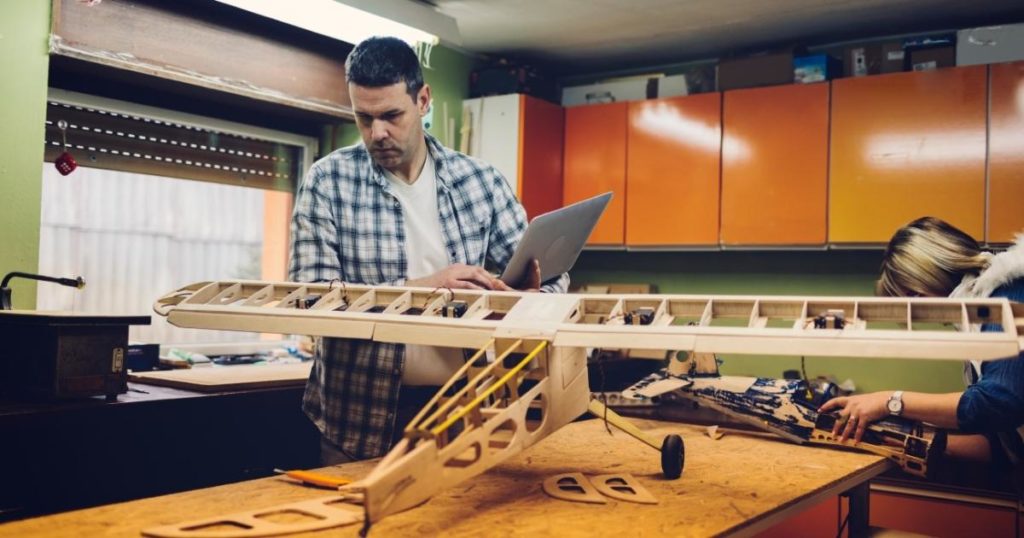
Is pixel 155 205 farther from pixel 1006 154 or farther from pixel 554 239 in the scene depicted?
pixel 1006 154

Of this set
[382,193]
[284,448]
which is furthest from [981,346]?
[284,448]

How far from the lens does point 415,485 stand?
1125 millimetres

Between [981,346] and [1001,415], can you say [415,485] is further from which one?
[1001,415]

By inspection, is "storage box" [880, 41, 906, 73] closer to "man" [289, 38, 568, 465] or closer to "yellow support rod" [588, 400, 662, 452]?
"man" [289, 38, 568, 465]

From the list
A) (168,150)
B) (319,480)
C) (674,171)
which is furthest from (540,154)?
(319,480)

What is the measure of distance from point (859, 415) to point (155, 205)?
2972 mm

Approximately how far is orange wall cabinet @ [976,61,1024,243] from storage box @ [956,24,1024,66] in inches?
2.5

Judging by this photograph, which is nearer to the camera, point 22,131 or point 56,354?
point 56,354

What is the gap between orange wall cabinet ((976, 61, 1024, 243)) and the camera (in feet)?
10.9

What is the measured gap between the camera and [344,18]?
3.13 metres

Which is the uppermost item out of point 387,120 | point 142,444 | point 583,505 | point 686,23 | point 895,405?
point 686,23

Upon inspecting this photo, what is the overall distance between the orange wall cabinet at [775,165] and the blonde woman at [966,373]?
1539 mm

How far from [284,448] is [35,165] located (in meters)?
1.28

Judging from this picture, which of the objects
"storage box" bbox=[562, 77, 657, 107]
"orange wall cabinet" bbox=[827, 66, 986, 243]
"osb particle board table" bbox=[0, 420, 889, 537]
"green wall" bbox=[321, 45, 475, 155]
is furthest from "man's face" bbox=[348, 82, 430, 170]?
"storage box" bbox=[562, 77, 657, 107]
